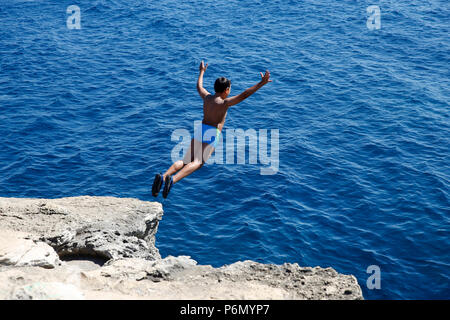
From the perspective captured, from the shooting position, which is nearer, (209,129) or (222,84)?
(222,84)

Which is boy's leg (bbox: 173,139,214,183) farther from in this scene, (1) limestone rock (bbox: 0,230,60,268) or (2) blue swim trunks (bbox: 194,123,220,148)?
(1) limestone rock (bbox: 0,230,60,268)

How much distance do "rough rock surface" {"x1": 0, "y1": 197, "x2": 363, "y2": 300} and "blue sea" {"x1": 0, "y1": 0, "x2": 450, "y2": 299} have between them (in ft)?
13.0

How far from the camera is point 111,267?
37.3 feet

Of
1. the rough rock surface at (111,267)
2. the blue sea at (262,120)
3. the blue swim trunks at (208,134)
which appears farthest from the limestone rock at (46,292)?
the blue sea at (262,120)

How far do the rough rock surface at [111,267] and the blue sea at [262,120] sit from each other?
Answer: 3951 millimetres

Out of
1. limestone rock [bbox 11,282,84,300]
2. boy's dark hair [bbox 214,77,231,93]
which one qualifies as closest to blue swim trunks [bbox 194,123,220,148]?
boy's dark hair [bbox 214,77,231,93]

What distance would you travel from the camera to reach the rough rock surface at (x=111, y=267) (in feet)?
32.8

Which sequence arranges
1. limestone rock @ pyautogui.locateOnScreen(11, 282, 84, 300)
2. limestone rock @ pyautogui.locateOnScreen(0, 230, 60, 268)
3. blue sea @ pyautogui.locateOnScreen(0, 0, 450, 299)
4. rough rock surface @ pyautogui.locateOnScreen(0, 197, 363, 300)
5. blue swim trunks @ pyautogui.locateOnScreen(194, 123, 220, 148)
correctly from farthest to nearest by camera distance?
blue sea @ pyautogui.locateOnScreen(0, 0, 450, 299) < blue swim trunks @ pyautogui.locateOnScreen(194, 123, 220, 148) < limestone rock @ pyautogui.locateOnScreen(0, 230, 60, 268) < rough rock surface @ pyautogui.locateOnScreen(0, 197, 363, 300) < limestone rock @ pyautogui.locateOnScreen(11, 282, 84, 300)

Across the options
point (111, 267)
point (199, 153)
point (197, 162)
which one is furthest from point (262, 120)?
point (111, 267)

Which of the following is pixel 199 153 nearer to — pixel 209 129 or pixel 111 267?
pixel 209 129

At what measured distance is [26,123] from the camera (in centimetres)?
2509

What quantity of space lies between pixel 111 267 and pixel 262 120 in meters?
15.2

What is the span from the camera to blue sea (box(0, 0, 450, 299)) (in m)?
18.1

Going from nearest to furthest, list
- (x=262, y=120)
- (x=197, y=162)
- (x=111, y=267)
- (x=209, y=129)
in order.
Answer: (x=111, y=267) → (x=197, y=162) → (x=209, y=129) → (x=262, y=120)
